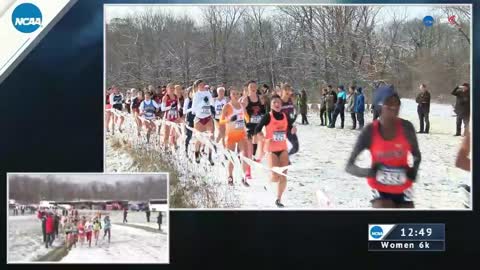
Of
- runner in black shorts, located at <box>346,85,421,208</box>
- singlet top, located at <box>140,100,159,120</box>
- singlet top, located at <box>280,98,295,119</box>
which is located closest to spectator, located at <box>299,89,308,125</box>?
singlet top, located at <box>280,98,295,119</box>

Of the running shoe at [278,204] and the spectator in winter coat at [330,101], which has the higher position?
the spectator in winter coat at [330,101]

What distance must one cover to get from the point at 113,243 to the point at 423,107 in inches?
84.4

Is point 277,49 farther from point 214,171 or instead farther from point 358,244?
point 358,244

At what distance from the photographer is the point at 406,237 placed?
4566 mm

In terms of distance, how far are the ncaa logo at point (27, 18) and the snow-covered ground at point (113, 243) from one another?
3.95ft

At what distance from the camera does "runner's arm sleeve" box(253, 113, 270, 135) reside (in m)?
4.62

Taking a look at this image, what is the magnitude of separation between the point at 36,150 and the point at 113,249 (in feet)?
2.62

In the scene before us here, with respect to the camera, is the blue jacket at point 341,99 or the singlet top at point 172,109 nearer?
the blue jacket at point 341,99

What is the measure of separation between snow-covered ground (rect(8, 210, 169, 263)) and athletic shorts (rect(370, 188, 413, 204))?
1.33 metres

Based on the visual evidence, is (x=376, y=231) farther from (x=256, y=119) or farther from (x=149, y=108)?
(x=149, y=108)

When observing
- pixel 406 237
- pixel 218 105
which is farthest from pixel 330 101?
pixel 406 237

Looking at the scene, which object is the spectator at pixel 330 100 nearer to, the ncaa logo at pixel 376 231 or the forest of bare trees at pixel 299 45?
the forest of bare trees at pixel 299 45

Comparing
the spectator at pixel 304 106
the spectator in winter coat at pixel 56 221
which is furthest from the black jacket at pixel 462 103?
the spectator in winter coat at pixel 56 221

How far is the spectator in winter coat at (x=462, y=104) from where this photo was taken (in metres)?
4.54
